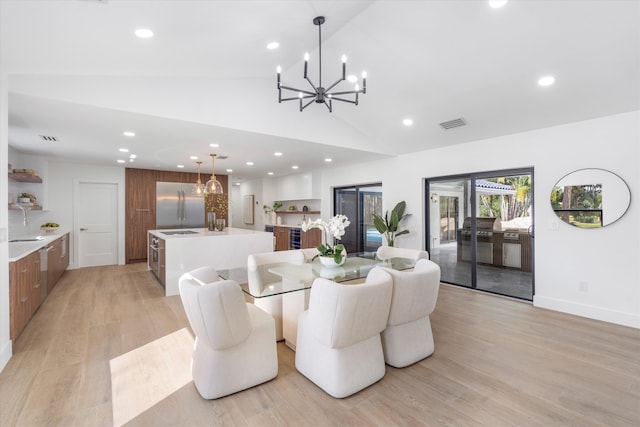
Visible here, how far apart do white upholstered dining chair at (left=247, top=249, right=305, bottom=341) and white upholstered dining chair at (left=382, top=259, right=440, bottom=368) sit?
944 millimetres

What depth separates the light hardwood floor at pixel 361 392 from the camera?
196 centimetres

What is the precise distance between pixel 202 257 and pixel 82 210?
398 centimetres

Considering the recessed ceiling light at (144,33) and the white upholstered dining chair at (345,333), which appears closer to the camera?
the white upholstered dining chair at (345,333)

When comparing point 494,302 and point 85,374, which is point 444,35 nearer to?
point 494,302

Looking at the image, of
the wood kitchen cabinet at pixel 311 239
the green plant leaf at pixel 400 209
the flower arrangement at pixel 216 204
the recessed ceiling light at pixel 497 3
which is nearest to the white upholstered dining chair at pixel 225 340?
the recessed ceiling light at pixel 497 3

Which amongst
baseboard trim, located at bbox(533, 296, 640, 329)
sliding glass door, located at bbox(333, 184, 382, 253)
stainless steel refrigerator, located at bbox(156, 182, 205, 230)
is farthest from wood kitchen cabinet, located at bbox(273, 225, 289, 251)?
baseboard trim, located at bbox(533, 296, 640, 329)

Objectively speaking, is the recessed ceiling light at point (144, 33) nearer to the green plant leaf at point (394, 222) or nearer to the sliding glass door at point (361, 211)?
the green plant leaf at point (394, 222)

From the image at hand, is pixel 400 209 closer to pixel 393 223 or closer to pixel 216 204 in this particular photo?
pixel 393 223

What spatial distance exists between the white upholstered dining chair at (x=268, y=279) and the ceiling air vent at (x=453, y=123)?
2.89 meters

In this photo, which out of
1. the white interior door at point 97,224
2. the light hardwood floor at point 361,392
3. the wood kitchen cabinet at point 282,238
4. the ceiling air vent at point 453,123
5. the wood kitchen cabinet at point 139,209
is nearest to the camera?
the light hardwood floor at point 361,392

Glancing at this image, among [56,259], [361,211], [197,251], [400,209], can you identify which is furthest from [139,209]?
[400,209]

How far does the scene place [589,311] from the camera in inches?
148

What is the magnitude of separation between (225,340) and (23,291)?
8.90 ft

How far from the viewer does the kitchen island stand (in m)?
4.75
